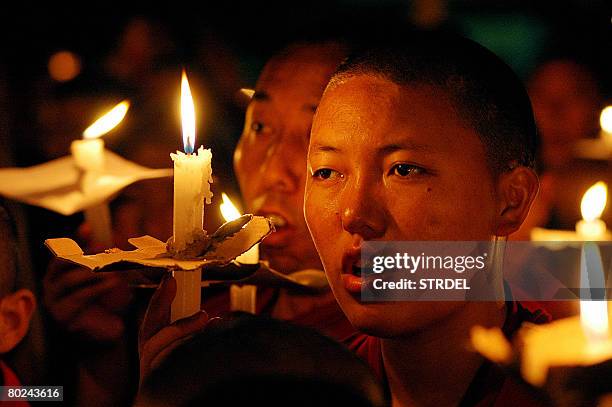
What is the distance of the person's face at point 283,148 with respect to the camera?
2.52 meters

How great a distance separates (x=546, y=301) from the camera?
239 cm

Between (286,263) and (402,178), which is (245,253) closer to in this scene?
(402,178)

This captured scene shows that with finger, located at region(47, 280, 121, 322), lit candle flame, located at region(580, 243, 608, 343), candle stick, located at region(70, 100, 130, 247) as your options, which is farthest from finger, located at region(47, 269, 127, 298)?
lit candle flame, located at region(580, 243, 608, 343)

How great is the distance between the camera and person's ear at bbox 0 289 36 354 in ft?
7.30

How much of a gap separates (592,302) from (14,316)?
1407mm

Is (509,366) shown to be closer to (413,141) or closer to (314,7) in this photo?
(413,141)

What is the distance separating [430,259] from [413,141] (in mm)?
258

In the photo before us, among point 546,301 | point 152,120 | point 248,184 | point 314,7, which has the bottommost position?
point 546,301

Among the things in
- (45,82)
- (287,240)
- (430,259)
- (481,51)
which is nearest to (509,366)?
(430,259)

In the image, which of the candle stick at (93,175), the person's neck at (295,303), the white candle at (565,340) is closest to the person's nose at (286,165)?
the person's neck at (295,303)

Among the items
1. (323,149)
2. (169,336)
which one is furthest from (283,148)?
(169,336)

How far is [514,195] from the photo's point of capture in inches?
77.5

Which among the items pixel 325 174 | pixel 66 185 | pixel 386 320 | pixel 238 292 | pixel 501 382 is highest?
pixel 66 185

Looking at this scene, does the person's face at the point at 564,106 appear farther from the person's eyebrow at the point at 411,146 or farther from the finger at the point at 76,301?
the finger at the point at 76,301
